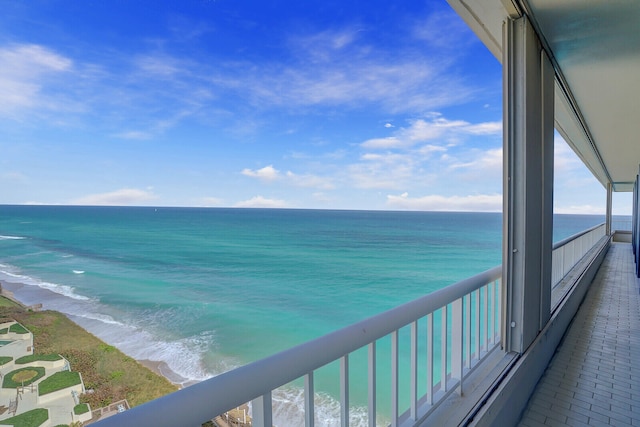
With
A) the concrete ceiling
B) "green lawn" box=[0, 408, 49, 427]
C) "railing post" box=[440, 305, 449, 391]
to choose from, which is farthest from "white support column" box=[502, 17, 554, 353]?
"green lawn" box=[0, 408, 49, 427]

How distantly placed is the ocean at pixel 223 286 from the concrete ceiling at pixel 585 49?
10.8 feet

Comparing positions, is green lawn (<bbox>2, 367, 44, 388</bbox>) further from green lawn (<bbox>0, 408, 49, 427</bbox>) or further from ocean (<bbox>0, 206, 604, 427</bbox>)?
ocean (<bbox>0, 206, 604, 427</bbox>)

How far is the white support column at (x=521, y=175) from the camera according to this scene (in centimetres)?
171

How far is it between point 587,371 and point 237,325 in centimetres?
1045

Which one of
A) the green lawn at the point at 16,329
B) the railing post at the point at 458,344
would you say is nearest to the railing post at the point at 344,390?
the railing post at the point at 458,344

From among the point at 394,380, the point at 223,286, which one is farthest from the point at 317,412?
the point at 223,286

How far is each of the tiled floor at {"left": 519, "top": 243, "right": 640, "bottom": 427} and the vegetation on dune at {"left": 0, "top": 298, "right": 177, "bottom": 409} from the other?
4.68 metres

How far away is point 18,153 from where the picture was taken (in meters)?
4.27

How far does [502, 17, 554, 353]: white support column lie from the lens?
171cm

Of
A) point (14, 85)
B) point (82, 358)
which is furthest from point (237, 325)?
point (14, 85)

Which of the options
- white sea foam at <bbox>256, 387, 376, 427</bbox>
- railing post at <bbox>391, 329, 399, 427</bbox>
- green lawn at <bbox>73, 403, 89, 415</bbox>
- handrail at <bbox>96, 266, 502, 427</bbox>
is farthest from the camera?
white sea foam at <bbox>256, 387, 376, 427</bbox>

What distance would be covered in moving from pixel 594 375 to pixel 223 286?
1633 centimetres

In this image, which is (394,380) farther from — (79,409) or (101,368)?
(101,368)

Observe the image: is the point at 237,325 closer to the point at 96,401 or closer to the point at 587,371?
the point at 96,401
